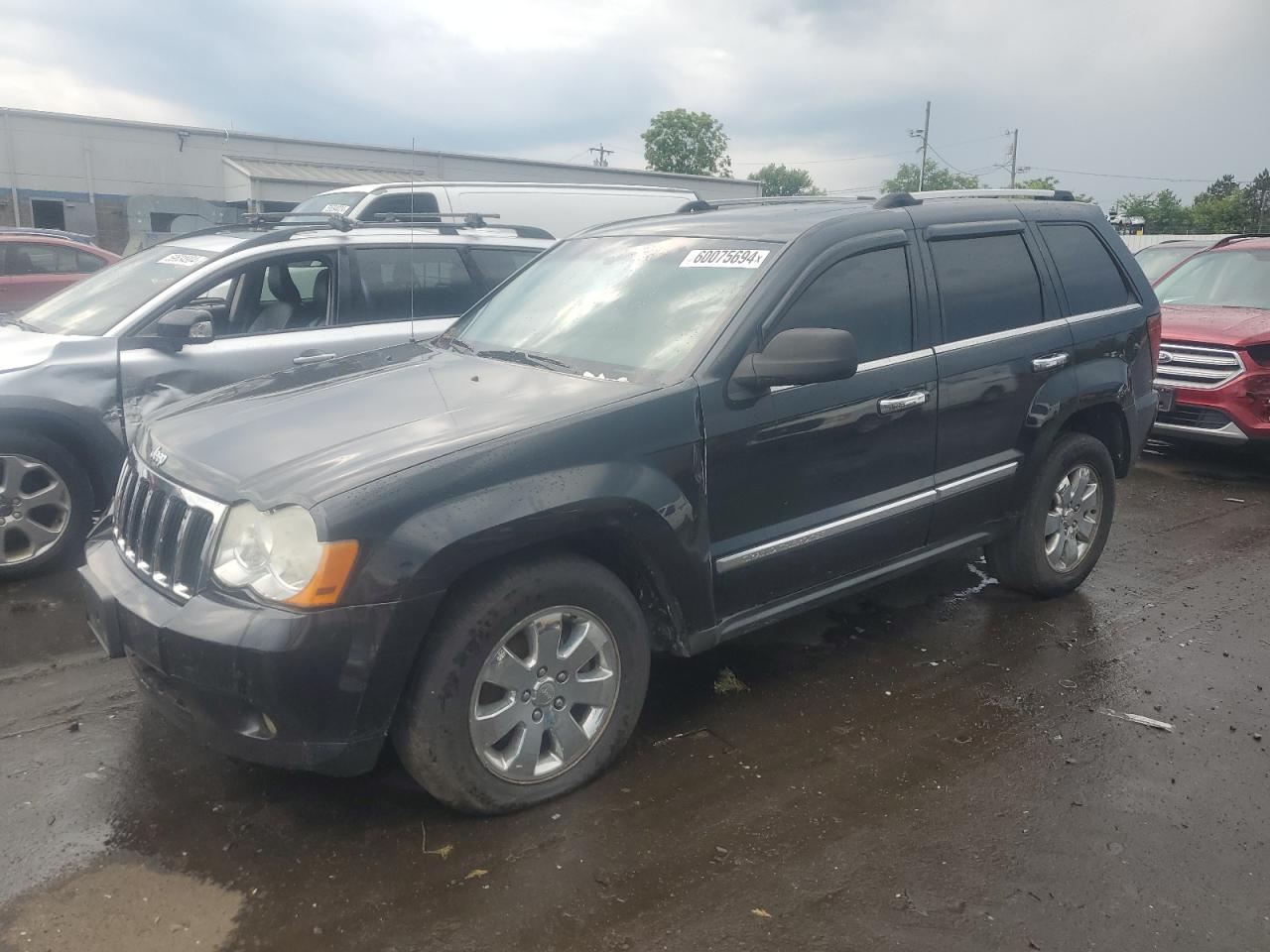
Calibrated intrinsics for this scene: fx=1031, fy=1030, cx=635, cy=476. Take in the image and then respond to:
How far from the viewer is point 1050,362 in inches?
181

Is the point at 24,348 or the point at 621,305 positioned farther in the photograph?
the point at 24,348

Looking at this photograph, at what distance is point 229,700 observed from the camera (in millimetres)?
2783

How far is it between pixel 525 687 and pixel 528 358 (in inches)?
53.4

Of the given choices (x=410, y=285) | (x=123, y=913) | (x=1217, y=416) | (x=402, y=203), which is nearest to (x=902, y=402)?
(x=123, y=913)

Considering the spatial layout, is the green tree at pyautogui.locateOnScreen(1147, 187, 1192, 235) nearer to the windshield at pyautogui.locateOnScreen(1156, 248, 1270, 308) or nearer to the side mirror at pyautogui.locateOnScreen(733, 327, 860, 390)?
the windshield at pyautogui.locateOnScreen(1156, 248, 1270, 308)

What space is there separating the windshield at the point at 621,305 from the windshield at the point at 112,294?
7.22 ft

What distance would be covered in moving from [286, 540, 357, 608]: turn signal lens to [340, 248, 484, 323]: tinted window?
12.2 ft

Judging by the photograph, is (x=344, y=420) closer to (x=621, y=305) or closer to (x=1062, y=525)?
(x=621, y=305)

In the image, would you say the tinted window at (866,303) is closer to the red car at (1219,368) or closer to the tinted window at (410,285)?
the tinted window at (410,285)

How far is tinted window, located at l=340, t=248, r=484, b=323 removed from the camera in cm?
621

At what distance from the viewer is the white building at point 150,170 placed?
28078 millimetres

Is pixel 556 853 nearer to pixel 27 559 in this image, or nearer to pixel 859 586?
pixel 859 586

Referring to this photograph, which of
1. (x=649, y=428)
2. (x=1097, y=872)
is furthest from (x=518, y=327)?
(x=1097, y=872)

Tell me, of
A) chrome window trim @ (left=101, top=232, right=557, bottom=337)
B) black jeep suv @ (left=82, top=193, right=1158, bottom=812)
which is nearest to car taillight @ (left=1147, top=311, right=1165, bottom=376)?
black jeep suv @ (left=82, top=193, right=1158, bottom=812)
